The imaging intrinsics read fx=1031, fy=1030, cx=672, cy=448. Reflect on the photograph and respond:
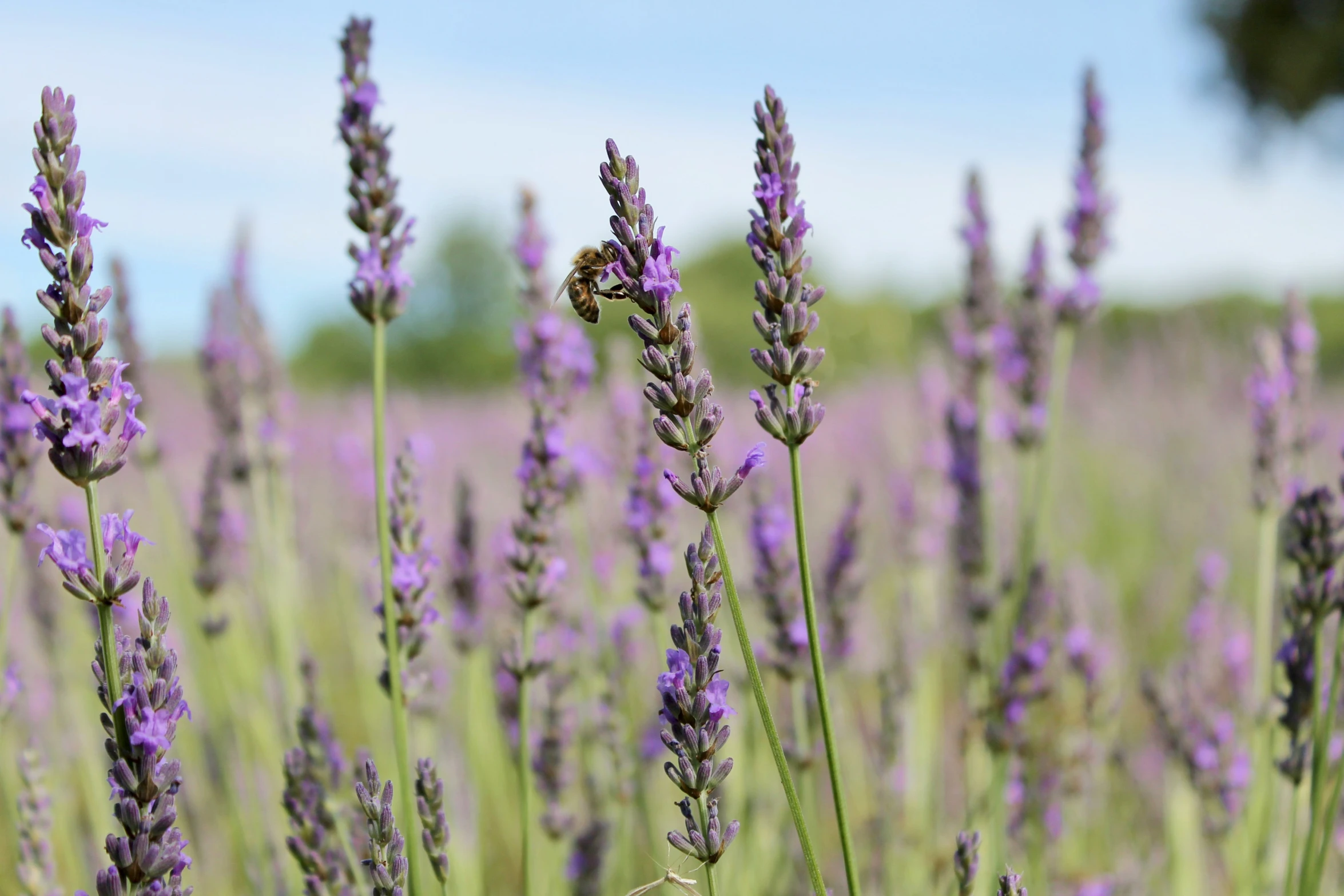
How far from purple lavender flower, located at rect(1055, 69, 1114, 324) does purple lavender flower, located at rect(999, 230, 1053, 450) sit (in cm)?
5

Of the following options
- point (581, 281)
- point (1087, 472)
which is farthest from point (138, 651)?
point (1087, 472)

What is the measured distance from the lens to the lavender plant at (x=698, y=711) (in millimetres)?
1136

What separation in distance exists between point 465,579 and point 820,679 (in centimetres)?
142

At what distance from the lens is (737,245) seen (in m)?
23.9

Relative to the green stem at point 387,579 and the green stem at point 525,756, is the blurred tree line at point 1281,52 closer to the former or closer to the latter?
the green stem at point 525,756

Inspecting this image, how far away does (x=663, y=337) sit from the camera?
1099 mm

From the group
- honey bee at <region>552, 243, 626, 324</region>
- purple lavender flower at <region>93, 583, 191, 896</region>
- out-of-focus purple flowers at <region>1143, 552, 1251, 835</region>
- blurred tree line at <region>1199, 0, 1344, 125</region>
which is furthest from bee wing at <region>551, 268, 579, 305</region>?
blurred tree line at <region>1199, 0, 1344, 125</region>

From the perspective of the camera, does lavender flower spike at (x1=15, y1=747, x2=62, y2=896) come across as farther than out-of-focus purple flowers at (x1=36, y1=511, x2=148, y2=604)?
Yes

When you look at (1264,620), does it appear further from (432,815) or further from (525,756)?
(432,815)

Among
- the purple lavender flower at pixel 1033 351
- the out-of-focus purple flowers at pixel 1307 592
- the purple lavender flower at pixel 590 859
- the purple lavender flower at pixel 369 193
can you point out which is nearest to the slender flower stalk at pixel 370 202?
the purple lavender flower at pixel 369 193

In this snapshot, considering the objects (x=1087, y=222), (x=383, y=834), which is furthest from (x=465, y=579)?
(x=1087, y=222)

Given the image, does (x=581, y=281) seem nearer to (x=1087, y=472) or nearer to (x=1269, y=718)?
(x=1269, y=718)

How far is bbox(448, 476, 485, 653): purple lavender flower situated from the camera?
2.28 meters

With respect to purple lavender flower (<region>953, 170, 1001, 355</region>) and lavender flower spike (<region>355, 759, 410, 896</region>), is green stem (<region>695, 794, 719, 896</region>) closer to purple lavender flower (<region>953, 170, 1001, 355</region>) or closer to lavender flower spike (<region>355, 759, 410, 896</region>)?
lavender flower spike (<region>355, 759, 410, 896</region>)
